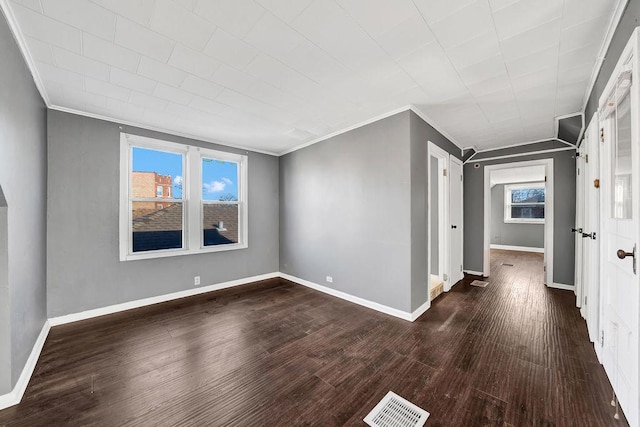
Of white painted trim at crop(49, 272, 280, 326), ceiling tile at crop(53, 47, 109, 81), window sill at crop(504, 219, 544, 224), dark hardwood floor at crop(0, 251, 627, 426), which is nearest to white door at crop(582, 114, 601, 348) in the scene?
dark hardwood floor at crop(0, 251, 627, 426)

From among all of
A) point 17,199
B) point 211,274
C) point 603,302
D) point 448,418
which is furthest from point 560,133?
point 17,199

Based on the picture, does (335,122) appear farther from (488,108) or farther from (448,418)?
(448,418)

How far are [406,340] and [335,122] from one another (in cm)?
285

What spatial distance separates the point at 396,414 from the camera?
1.55 metres

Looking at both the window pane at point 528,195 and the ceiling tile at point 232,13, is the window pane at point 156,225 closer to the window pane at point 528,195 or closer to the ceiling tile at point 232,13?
the ceiling tile at point 232,13

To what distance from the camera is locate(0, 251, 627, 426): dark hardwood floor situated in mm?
1574

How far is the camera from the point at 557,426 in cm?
144

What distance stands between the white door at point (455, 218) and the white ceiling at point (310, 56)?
1.21 meters

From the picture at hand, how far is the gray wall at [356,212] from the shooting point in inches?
119

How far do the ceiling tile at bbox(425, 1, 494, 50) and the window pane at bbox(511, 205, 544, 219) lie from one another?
29.1ft

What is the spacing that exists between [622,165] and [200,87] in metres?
3.46

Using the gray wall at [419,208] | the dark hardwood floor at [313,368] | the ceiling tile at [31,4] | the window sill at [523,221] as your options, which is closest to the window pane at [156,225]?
→ the dark hardwood floor at [313,368]

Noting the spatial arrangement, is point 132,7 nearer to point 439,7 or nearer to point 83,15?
point 83,15

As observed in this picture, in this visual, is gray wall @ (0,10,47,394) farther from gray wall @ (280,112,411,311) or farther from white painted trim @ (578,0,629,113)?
white painted trim @ (578,0,629,113)
